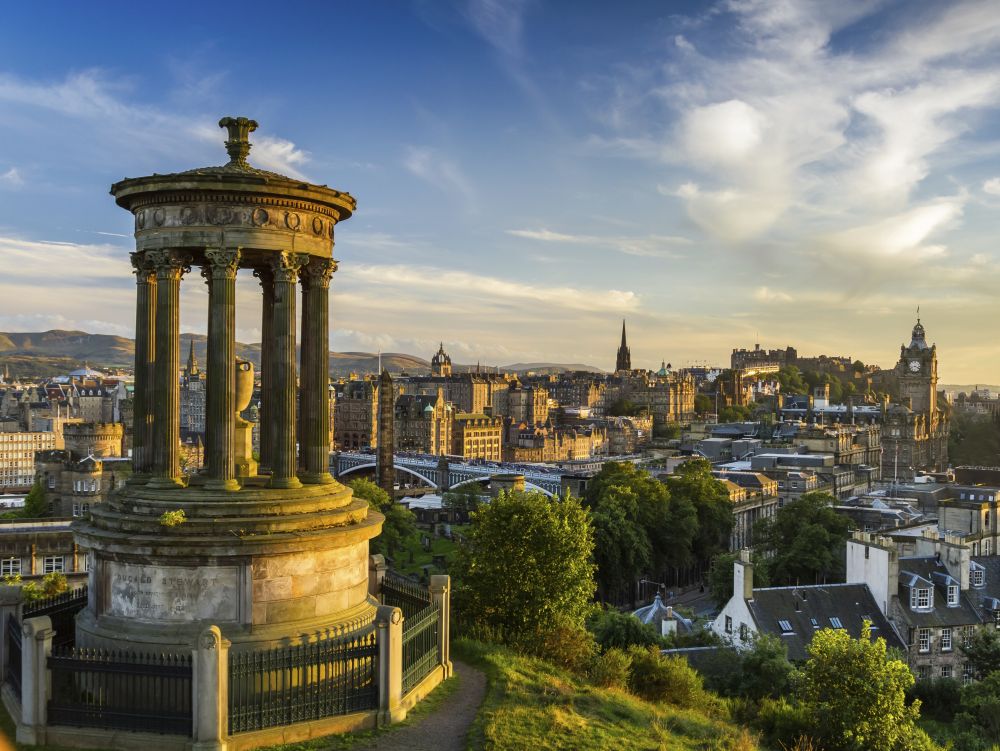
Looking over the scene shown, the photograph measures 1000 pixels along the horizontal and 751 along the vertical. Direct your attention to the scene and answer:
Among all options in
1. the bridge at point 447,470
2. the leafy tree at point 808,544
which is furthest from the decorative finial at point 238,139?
the bridge at point 447,470

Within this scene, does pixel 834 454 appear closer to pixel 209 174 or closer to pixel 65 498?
pixel 65 498

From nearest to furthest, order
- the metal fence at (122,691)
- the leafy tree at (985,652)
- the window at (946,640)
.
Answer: the metal fence at (122,691)
the leafy tree at (985,652)
the window at (946,640)

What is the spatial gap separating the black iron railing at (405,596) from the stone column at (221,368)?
183 inches

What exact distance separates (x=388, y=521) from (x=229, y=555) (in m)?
60.2

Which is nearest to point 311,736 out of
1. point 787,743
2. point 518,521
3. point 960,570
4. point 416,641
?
point 416,641

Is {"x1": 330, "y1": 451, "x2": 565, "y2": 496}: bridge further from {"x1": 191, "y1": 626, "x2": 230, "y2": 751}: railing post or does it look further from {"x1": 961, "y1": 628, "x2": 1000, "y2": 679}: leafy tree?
{"x1": 191, "y1": 626, "x2": 230, "y2": 751}: railing post

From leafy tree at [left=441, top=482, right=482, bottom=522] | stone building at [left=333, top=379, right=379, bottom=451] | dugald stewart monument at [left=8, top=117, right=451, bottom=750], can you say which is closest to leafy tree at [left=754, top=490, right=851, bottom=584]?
leafy tree at [left=441, top=482, right=482, bottom=522]

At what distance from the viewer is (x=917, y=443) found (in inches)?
6747

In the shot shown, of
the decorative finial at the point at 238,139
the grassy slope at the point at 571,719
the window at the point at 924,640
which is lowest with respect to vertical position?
the window at the point at 924,640

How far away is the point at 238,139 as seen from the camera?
60.6ft

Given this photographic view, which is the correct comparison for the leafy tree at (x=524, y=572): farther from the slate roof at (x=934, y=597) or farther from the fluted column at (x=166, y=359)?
the slate roof at (x=934, y=597)

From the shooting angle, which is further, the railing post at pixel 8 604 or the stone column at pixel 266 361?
the stone column at pixel 266 361

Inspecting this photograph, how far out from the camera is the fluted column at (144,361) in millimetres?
17422

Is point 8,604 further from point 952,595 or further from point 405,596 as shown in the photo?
point 952,595
